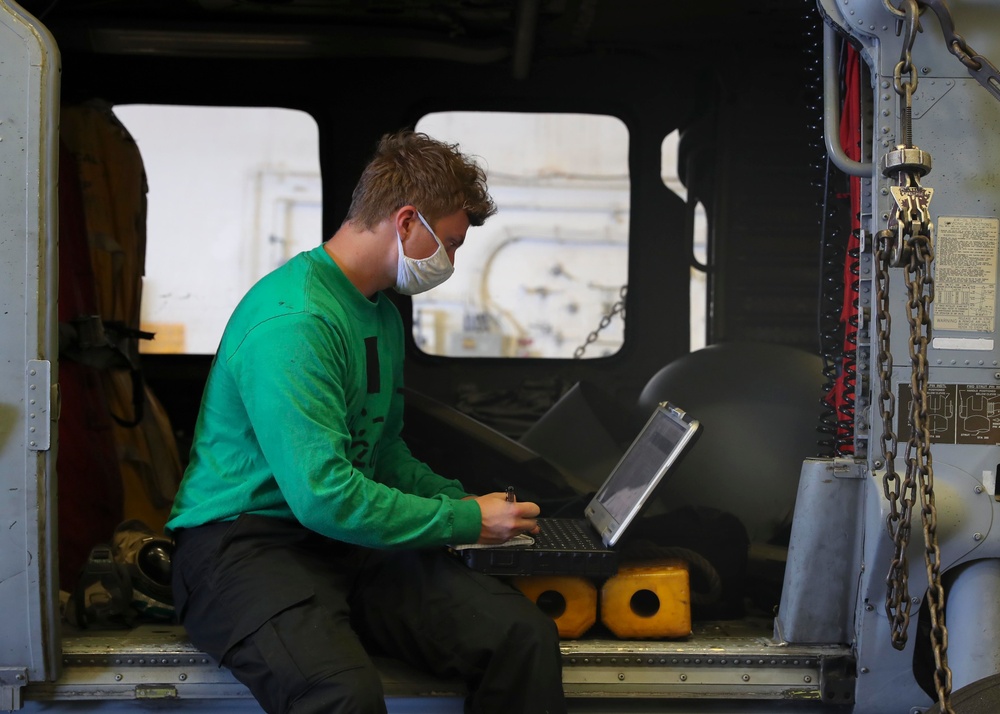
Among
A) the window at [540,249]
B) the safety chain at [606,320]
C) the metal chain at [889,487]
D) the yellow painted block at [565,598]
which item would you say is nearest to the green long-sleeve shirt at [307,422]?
the yellow painted block at [565,598]

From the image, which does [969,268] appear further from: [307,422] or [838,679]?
[307,422]

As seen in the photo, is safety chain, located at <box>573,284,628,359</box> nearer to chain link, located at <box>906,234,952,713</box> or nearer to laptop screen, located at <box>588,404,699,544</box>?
laptop screen, located at <box>588,404,699,544</box>

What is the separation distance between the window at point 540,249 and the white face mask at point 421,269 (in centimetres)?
179

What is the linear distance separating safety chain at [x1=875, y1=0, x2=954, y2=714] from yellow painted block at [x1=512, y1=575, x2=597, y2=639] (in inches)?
30.2

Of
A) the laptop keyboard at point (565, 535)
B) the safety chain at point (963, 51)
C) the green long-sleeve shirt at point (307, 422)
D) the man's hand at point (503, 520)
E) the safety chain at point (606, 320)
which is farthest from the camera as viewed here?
the safety chain at point (606, 320)

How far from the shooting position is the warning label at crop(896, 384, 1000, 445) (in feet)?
7.45

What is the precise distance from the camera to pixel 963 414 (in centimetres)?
227

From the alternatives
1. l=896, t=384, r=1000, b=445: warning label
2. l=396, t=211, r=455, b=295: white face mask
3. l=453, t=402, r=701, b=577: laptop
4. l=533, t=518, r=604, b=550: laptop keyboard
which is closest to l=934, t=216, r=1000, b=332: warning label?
l=896, t=384, r=1000, b=445: warning label

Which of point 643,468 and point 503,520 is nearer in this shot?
point 503,520

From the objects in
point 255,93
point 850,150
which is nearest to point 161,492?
point 255,93

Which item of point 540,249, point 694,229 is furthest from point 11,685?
point 540,249

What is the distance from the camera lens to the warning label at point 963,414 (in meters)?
2.27

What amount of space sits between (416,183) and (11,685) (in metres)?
1.59

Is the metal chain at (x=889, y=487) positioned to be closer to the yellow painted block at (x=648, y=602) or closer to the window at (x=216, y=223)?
the yellow painted block at (x=648, y=602)
